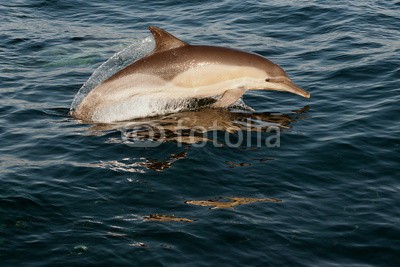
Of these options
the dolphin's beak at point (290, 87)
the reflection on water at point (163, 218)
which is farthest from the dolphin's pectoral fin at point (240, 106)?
the reflection on water at point (163, 218)

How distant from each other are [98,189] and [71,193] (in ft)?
1.44

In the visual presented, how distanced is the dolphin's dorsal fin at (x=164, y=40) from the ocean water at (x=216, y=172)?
150 cm

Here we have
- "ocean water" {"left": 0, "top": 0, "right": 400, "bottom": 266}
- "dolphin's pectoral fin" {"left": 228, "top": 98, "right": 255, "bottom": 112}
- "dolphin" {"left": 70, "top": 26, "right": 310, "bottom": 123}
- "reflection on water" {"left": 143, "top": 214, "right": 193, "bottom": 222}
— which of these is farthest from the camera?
"dolphin's pectoral fin" {"left": 228, "top": 98, "right": 255, "bottom": 112}

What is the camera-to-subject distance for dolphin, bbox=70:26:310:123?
46.4 feet

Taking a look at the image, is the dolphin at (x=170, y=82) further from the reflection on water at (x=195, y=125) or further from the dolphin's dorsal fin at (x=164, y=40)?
the reflection on water at (x=195, y=125)

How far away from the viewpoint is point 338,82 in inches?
661

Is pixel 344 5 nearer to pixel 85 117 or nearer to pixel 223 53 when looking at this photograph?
pixel 223 53

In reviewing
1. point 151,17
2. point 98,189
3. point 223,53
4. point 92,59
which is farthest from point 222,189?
point 151,17

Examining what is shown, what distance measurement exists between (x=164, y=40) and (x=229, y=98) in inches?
76.7
